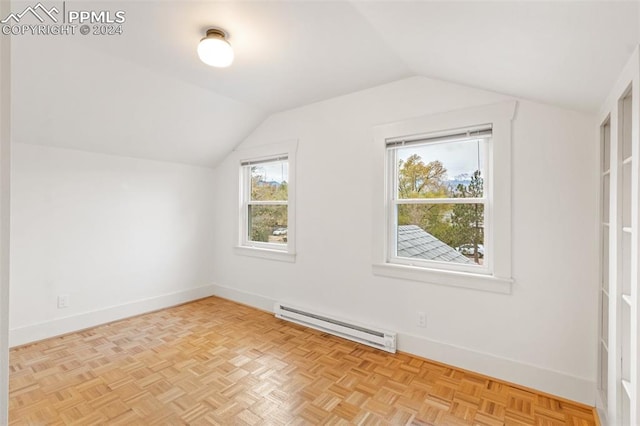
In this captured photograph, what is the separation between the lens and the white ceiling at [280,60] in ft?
4.66

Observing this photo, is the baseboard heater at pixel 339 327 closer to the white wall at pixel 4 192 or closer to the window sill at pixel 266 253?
the window sill at pixel 266 253

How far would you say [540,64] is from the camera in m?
1.67

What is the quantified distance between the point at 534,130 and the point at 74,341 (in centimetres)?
447

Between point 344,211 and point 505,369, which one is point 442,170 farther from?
point 505,369

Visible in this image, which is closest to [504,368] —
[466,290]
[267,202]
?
[466,290]

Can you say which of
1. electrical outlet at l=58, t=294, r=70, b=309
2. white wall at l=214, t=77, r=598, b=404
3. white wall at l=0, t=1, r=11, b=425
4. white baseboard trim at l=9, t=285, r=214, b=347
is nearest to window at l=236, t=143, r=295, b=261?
white wall at l=214, t=77, r=598, b=404

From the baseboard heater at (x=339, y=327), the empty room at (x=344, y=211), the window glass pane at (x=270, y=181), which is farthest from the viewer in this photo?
the window glass pane at (x=270, y=181)

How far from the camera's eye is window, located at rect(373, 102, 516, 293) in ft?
7.80

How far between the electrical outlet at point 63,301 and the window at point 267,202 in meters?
1.88

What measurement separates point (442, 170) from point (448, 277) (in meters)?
0.93

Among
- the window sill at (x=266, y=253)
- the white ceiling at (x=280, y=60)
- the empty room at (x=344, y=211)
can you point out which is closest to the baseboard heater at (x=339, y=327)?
the empty room at (x=344, y=211)

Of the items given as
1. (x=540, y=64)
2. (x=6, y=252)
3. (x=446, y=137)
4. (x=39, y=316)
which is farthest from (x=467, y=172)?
(x=39, y=316)

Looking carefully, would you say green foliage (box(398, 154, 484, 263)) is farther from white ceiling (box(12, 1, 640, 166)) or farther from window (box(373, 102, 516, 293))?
white ceiling (box(12, 1, 640, 166))

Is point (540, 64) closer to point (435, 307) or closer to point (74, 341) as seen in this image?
point (435, 307)
